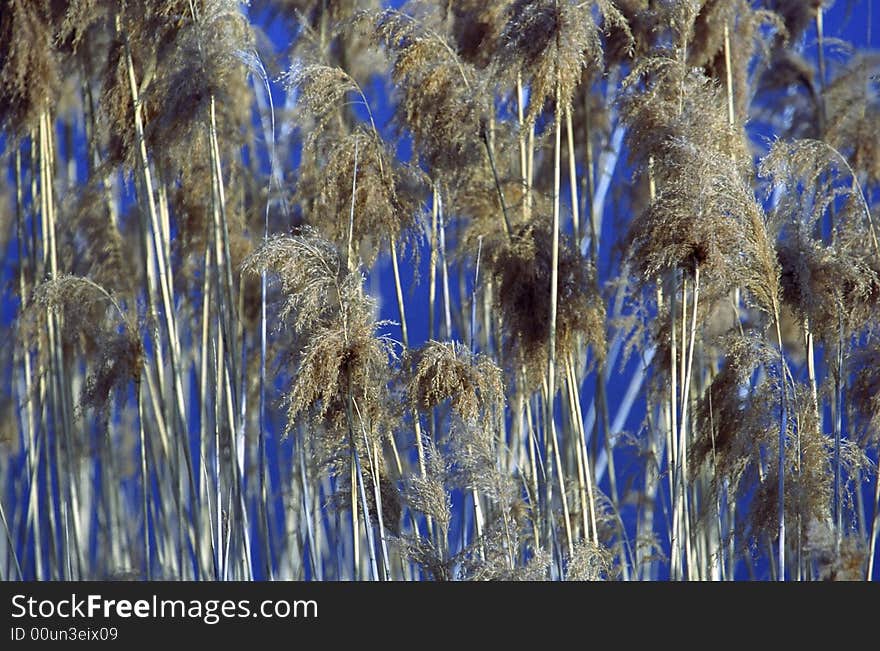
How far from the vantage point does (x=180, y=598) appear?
14.3ft

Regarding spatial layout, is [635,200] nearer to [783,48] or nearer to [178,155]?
[783,48]

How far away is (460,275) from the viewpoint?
620cm

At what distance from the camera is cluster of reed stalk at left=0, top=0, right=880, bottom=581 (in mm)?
4203

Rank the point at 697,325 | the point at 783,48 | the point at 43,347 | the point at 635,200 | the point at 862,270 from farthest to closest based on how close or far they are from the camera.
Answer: the point at 783,48 < the point at 635,200 < the point at 43,347 < the point at 697,325 < the point at 862,270

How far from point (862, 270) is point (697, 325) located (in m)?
0.69

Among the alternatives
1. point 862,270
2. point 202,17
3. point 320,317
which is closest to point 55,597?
point 320,317

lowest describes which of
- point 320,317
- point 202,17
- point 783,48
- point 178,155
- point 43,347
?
point 320,317


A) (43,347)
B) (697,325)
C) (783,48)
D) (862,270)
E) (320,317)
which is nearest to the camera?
(320,317)

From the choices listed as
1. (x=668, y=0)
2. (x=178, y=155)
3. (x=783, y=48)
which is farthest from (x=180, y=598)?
(x=783, y=48)

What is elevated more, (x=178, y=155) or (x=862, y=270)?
(x=178, y=155)

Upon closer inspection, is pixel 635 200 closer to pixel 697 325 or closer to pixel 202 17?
pixel 697 325

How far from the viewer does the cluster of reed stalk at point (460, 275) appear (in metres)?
4.20

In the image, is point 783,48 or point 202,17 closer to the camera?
point 202,17

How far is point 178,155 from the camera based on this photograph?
4.76m
